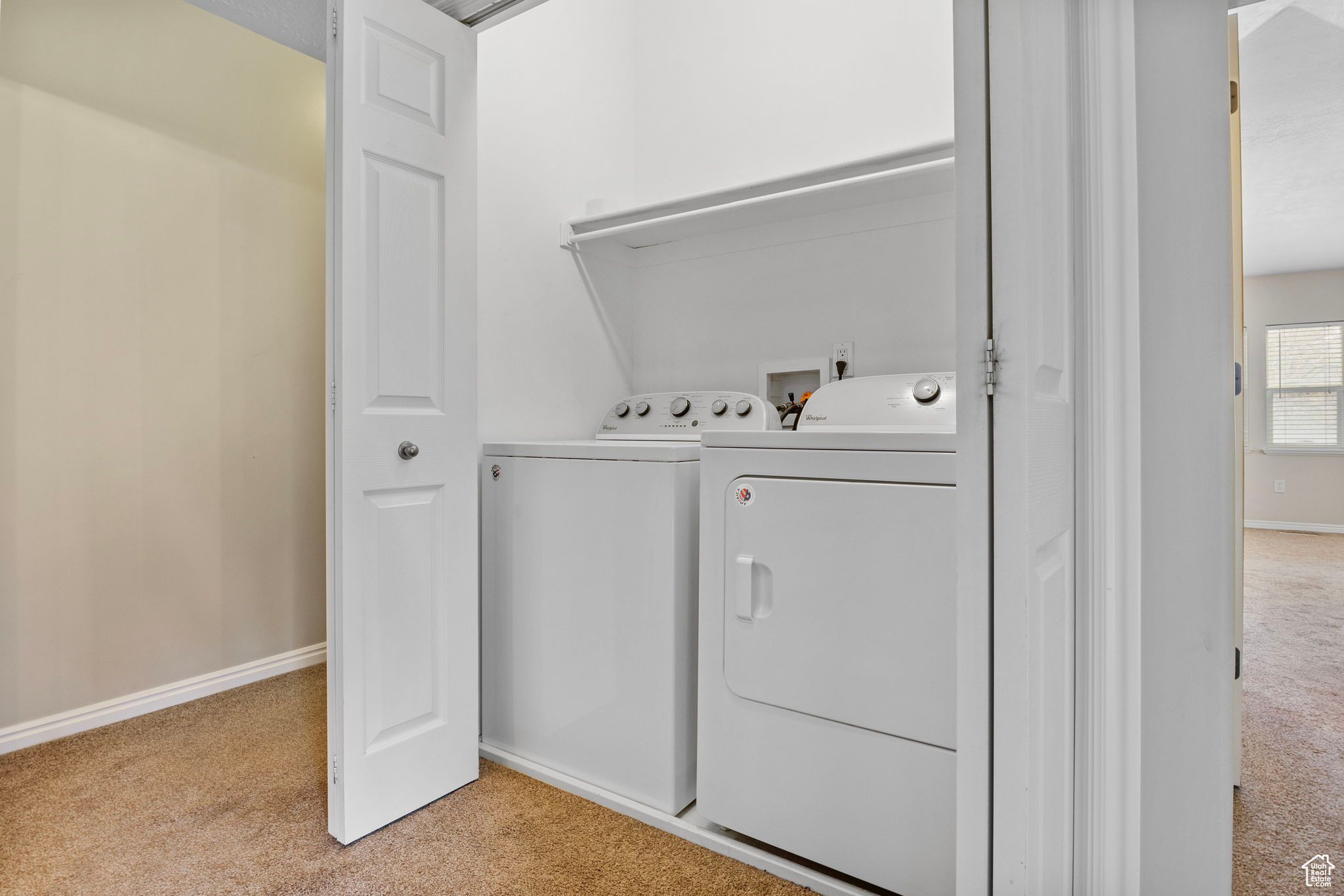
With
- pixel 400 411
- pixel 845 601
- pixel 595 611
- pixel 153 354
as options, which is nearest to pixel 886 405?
pixel 845 601

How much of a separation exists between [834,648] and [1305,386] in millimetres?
7281

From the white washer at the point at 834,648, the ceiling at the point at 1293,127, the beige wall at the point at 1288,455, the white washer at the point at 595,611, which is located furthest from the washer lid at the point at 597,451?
the beige wall at the point at 1288,455

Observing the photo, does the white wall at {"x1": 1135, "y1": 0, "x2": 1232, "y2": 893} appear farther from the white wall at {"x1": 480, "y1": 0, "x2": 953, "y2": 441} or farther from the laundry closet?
the white wall at {"x1": 480, "y1": 0, "x2": 953, "y2": 441}

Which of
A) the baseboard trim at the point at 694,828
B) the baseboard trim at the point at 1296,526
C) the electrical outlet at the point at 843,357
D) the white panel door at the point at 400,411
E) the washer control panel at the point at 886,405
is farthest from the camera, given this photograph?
the baseboard trim at the point at 1296,526

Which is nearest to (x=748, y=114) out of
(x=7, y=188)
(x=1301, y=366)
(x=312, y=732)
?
(x=7, y=188)

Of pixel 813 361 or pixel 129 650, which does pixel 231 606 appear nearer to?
pixel 129 650

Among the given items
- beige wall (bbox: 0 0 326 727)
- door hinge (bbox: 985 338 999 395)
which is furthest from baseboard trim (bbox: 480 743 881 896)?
beige wall (bbox: 0 0 326 727)

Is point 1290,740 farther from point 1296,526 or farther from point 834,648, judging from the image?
point 1296,526

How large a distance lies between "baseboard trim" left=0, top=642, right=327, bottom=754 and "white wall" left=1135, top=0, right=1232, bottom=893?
8.75ft

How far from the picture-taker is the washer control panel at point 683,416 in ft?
6.78

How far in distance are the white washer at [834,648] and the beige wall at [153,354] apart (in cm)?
190

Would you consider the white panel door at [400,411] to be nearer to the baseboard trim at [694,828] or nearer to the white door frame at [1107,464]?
the baseboard trim at [694,828]

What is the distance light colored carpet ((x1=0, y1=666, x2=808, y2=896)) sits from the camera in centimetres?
131

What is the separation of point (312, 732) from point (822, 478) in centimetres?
176
